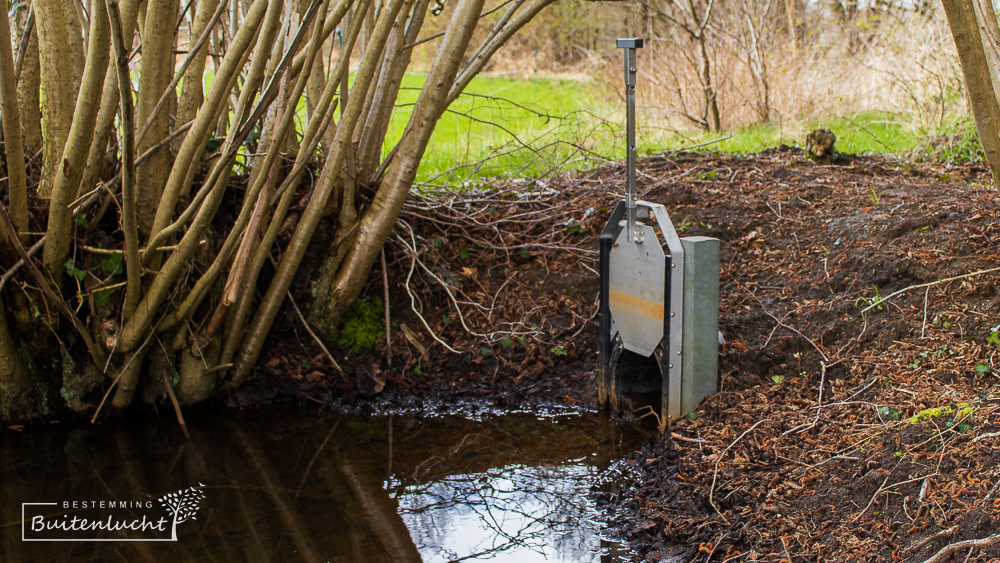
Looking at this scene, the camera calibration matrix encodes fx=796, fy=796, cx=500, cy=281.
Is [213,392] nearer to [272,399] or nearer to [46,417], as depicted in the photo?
[272,399]

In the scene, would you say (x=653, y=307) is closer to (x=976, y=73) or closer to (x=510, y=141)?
(x=976, y=73)

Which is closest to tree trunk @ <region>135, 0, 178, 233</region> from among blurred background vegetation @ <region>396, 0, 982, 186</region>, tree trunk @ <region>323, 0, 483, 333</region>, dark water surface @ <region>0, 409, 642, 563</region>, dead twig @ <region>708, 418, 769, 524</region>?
tree trunk @ <region>323, 0, 483, 333</region>

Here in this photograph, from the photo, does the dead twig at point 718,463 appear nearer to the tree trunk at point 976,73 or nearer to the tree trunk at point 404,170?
the tree trunk at point 976,73

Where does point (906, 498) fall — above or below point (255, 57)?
below

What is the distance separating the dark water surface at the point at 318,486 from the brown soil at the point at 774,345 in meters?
0.30

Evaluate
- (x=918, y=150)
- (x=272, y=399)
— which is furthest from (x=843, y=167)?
(x=272, y=399)

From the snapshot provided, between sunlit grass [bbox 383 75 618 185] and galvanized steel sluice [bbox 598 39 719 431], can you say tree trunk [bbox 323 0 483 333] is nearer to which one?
galvanized steel sluice [bbox 598 39 719 431]

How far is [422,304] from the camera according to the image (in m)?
5.07

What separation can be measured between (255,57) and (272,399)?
6.67ft

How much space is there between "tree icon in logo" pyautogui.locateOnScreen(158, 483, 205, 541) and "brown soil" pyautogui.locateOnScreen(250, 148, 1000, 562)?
4.00ft

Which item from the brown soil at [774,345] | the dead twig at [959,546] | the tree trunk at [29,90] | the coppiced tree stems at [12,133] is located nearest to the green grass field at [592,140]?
the brown soil at [774,345]

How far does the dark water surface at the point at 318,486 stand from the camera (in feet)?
10.0

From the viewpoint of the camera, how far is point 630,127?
12.7 feet

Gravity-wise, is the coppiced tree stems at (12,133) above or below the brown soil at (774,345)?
above
